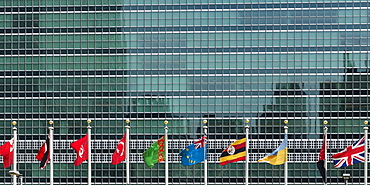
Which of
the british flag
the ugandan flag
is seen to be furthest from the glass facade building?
the british flag

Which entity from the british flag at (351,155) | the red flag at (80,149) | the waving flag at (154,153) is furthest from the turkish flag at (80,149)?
the british flag at (351,155)

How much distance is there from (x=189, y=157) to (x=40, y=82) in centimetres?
4800

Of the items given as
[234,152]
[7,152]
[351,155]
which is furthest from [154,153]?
[351,155]

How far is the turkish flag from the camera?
277ft

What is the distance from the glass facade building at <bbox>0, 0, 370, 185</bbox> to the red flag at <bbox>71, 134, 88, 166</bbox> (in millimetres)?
41650

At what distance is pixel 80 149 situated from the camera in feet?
277

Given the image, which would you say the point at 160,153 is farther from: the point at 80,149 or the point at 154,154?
the point at 80,149

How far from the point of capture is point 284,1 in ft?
411

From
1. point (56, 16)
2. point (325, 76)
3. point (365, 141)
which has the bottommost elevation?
point (365, 141)

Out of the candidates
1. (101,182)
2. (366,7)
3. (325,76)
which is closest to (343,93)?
(325,76)

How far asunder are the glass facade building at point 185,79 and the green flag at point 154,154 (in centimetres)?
3975

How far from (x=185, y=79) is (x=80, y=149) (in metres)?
44.0

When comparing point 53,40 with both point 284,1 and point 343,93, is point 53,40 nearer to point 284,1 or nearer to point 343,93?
point 284,1

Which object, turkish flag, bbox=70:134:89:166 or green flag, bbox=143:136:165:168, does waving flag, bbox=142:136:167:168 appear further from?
turkish flag, bbox=70:134:89:166
